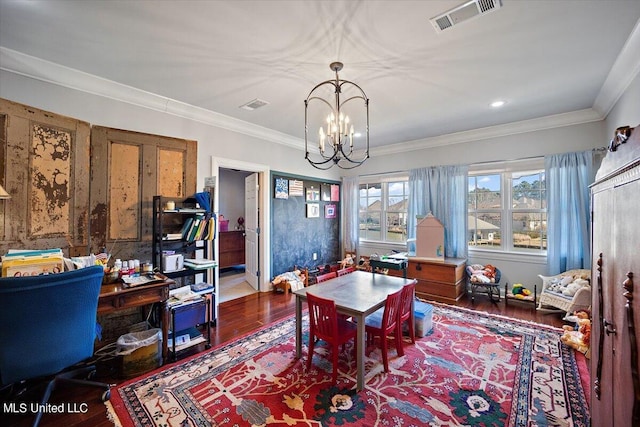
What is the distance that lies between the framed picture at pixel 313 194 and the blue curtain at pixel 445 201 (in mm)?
1798

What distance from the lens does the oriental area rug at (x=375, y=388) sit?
5.69ft

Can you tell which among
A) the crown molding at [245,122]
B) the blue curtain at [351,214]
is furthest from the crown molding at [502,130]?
the blue curtain at [351,214]

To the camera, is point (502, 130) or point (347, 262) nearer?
point (502, 130)

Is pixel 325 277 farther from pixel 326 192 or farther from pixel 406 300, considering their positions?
pixel 326 192


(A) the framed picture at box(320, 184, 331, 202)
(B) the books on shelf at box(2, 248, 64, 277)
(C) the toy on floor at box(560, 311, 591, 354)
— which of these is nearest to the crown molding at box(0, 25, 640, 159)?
(A) the framed picture at box(320, 184, 331, 202)

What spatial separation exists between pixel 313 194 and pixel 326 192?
402 mm

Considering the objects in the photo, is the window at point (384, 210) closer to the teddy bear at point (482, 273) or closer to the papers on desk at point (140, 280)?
the teddy bear at point (482, 273)

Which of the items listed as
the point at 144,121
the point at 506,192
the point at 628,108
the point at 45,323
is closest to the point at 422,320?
the point at 506,192

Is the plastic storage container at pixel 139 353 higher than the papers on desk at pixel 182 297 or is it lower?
lower

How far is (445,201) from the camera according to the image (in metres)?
4.48

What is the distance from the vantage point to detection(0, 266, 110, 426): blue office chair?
59.2 inches

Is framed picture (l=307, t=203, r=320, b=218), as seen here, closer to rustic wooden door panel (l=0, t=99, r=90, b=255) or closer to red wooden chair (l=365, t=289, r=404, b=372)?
red wooden chair (l=365, t=289, r=404, b=372)

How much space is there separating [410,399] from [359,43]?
8.89 feet

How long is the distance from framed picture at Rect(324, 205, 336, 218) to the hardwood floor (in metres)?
2.02
